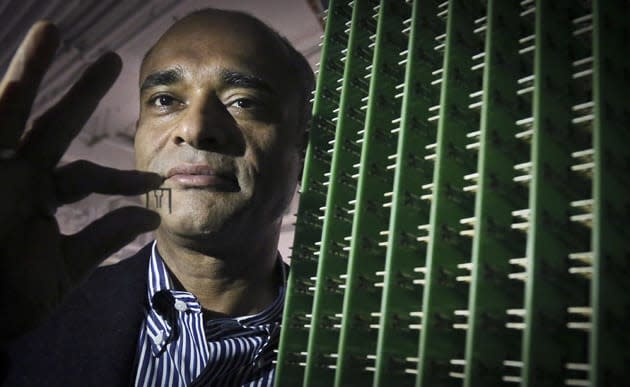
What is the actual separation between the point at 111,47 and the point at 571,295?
2.90 metres

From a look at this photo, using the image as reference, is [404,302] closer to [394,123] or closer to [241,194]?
[394,123]

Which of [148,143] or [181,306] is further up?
[148,143]

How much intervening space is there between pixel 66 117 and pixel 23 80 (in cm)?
10

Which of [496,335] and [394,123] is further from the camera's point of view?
[394,123]

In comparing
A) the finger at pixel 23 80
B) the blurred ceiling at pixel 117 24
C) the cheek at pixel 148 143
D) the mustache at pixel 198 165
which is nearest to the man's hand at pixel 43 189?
the finger at pixel 23 80

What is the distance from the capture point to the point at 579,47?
0.72 meters

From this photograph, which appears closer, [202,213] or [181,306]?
[202,213]

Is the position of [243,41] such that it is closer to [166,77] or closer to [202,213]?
[166,77]

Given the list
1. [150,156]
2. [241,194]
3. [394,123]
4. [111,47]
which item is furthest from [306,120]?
[111,47]

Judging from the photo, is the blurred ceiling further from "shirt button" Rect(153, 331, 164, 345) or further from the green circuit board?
"shirt button" Rect(153, 331, 164, 345)

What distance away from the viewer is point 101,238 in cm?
93

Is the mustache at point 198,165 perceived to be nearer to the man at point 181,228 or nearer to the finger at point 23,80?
the man at point 181,228

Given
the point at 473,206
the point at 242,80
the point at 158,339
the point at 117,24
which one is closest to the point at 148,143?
the point at 242,80

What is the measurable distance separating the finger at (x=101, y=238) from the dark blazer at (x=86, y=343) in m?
0.42
